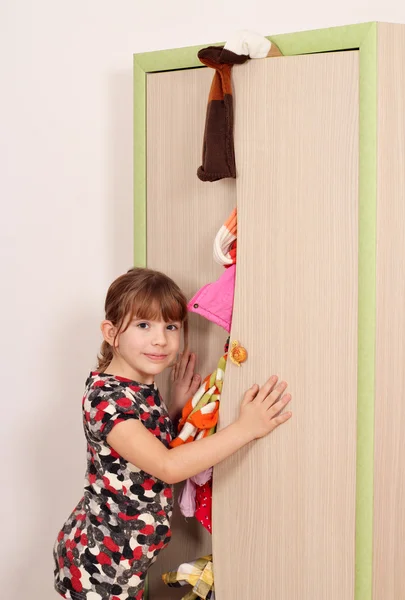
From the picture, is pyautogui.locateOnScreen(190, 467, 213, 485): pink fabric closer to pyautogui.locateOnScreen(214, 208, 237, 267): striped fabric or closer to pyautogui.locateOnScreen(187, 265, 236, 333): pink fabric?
pyautogui.locateOnScreen(187, 265, 236, 333): pink fabric

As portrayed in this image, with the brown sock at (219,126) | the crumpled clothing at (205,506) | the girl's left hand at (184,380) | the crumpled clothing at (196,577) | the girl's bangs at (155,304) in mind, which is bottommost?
the crumpled clothing at (196,577)

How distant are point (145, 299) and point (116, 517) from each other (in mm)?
497

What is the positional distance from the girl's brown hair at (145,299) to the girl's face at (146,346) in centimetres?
2

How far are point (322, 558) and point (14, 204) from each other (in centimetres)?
140

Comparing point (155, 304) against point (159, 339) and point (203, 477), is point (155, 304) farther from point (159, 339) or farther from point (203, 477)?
point (203, 477)

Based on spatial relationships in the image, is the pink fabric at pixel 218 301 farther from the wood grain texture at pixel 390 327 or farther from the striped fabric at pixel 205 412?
the wood grain texture at pixel 390 327

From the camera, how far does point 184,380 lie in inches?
73.0

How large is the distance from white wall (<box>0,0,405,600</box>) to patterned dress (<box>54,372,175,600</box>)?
0.63 meters

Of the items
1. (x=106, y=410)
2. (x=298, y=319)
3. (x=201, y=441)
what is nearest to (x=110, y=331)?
(x=106, y=410)

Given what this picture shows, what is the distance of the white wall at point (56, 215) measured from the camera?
2.23 m

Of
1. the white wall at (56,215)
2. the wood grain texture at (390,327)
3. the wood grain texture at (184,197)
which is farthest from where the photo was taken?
the white wall at (56,215)

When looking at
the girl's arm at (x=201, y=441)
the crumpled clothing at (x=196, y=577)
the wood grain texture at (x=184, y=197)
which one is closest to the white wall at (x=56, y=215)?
Result: the wood grain texture at (x=184, y=197)

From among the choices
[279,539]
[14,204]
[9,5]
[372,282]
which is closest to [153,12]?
[9,5]

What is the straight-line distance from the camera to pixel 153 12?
2207mm
